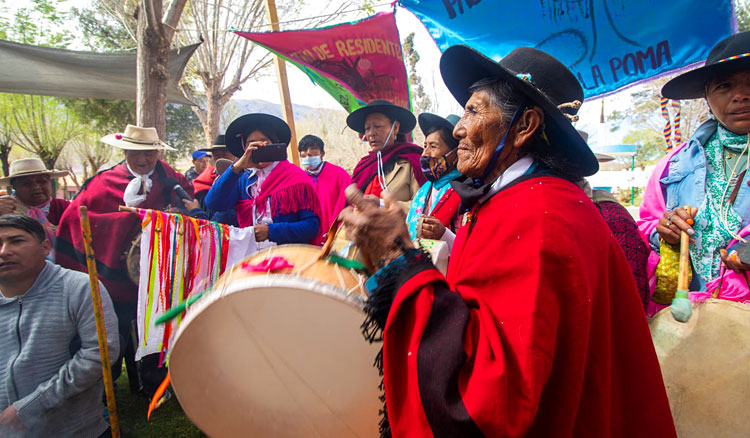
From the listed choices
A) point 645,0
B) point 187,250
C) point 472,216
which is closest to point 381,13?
point 645,0

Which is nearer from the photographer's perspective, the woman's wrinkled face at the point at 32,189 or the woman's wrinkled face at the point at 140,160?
the woman's wrinkled face at the point at 140,160

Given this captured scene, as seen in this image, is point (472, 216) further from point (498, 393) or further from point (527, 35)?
point (527, 35)

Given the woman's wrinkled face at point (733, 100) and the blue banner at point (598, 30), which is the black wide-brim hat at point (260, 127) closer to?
the blue banner at point (598, 30)

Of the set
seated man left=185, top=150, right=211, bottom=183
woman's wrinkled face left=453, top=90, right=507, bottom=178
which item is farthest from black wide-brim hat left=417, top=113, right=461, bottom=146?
seated man left=185, top=150, right=211, bottom=183

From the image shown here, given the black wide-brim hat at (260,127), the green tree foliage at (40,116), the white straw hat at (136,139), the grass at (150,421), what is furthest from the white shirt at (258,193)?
the green tree foliage at (40,116)

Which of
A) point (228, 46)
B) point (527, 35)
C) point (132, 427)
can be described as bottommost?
point (132, 427)

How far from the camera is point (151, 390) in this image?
3.92 meters

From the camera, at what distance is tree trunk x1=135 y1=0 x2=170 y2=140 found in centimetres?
543

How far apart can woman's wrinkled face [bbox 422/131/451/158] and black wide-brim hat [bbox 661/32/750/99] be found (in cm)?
159

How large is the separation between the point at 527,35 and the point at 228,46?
16.4 meters

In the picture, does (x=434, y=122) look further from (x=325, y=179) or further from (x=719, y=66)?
(x=325, y=179)

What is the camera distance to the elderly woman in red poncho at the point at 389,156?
4.09 metres

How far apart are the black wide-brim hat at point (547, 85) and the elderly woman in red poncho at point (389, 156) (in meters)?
2.63

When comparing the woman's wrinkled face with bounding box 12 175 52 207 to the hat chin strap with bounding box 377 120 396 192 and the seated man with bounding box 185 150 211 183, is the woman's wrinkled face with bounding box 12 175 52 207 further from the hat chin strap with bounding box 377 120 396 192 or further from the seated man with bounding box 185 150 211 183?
the hat chin strap with bounding box 377 120 396 192
